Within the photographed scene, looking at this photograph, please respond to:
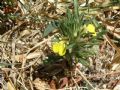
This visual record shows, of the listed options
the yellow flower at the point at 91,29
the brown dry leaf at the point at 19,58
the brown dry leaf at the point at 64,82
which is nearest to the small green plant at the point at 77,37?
the yellow flower at the point at 91,29

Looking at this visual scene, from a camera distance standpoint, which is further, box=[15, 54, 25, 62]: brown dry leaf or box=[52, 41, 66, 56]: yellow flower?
box=[15, 54, 25, 62]: brown dry leaf

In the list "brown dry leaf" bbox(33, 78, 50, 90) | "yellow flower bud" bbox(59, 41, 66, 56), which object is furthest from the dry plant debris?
"yellow flower bud" bbox(59, 41, 66, 56)

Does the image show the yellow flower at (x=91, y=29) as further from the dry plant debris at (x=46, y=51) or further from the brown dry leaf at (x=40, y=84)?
the brown dry leaf at (x=40, y=84)

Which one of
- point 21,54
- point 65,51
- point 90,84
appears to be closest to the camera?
point 65,51

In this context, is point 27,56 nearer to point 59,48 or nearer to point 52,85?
point 52,85

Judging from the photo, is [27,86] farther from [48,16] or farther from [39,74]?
[48,16]

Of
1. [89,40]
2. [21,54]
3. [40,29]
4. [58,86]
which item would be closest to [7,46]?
[21,54]

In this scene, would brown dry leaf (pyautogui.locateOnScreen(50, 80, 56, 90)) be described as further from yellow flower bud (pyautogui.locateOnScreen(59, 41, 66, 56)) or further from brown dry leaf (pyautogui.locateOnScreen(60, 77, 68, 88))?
yellow flower bud (pyautogui.locateOnScreen(59, 41, 66, 56))
